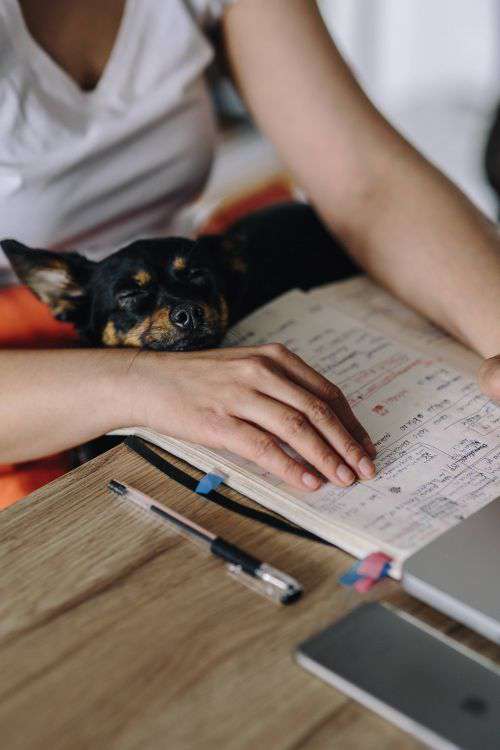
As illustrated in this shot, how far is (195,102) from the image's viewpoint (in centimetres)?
122

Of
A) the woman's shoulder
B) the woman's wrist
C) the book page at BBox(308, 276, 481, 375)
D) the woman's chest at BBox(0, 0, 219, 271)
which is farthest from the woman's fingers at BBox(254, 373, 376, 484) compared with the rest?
the woman's shoulder

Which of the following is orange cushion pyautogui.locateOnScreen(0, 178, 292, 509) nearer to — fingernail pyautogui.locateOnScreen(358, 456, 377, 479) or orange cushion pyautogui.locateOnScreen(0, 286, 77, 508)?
orange cushion pyautogui.locateOnScreen(0, 286, 77, 508)

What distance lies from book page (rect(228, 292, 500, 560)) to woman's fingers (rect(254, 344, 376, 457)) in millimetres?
26

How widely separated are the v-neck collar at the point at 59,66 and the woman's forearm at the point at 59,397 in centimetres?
38

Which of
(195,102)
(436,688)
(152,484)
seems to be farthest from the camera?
(195,102)

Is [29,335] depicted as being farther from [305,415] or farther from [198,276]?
[305,415]

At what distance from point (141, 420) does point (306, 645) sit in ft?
0.98

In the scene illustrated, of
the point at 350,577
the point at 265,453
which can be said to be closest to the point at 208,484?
the point at 265,453

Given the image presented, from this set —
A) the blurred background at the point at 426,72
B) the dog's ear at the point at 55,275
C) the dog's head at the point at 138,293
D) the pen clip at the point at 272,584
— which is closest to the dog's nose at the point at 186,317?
the dog's head at the point at 138,293

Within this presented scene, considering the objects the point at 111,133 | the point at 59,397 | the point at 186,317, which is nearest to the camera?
the point at 59,397

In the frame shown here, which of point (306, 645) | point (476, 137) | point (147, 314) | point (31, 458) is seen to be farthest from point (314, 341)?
point (476, 137)

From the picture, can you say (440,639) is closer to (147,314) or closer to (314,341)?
(314,341)

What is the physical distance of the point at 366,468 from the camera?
2.41ft

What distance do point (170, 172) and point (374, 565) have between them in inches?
29.1
